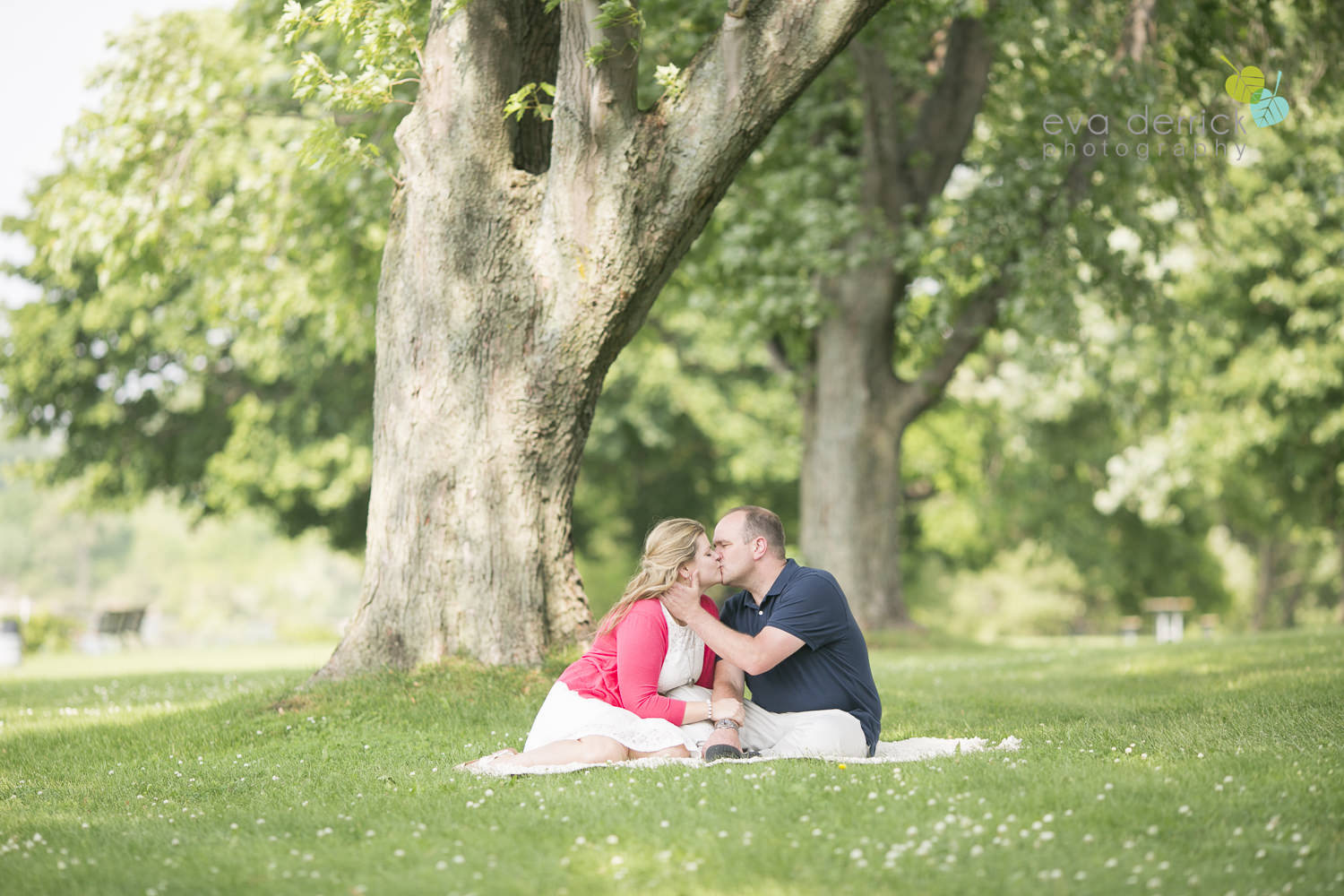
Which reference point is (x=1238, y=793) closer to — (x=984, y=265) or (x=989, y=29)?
(x=984, y=265)

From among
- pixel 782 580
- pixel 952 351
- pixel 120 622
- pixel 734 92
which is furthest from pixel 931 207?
pixel 120 622

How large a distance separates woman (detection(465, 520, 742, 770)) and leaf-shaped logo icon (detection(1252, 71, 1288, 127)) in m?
11.6

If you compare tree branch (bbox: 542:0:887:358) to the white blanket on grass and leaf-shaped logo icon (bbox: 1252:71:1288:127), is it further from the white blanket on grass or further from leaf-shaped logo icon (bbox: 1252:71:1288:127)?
leaf-shaped logo icon (bbox: 1252:71:1288:127)

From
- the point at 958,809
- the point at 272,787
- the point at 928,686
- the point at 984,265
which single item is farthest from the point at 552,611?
the point at 984,265

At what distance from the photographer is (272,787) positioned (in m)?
6.29

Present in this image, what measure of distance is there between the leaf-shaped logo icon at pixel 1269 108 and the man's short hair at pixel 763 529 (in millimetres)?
11051

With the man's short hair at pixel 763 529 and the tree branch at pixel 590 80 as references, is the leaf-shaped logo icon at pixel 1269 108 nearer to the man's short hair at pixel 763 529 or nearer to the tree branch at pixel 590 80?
the tree branch at pixel 590 80

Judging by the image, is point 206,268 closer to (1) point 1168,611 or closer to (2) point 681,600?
(2) point 681,600

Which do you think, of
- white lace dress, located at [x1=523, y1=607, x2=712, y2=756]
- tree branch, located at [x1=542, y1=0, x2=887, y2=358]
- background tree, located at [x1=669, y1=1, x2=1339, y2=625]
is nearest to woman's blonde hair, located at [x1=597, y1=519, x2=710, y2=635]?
white lace dress, located at [x1=523, y1=607, x2=712, y2=756]

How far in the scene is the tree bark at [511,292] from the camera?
8.34 metres

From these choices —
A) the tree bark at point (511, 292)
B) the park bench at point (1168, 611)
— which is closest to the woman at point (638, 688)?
the tree bark at point (511, 292)

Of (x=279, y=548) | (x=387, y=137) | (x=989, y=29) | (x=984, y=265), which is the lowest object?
(x=279, y=548)

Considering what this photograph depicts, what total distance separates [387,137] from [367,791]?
394 inches

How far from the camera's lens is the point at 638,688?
6.29 m
